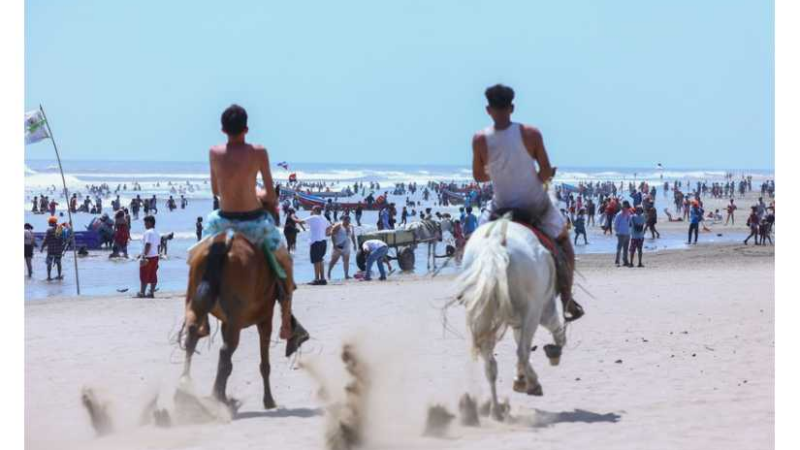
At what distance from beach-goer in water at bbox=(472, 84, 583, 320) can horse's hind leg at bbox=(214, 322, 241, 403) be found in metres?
2.21

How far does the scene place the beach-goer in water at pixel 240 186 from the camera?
8961 mm

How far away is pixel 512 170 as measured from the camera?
29.0 feet

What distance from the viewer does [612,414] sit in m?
8.76

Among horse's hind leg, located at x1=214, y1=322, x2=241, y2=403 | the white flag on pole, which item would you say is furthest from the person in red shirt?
horse's hind leg, located at x1=214, y1=322, x2=241, y2=403

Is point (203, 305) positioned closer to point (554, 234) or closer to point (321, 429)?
point (321, 429)

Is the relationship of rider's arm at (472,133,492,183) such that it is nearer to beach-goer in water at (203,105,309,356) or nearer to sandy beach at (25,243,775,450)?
sandy beach at (25,243,775,450)

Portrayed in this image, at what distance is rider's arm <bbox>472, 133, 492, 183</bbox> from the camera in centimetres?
892

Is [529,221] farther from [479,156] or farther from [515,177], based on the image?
[479,156]

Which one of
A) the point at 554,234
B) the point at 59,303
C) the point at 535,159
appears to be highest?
the point at 535,159

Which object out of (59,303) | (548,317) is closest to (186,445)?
(548,317)

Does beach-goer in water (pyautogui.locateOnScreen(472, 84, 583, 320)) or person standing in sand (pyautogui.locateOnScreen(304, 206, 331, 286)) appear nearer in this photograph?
beach-goer in water (pyautogui.locateOnScreen(472, 84, 583, 320))

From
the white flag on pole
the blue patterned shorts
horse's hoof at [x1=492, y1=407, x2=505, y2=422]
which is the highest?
the white flag on pole

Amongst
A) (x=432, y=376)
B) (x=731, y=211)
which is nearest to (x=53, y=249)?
(x=432, y=376)
